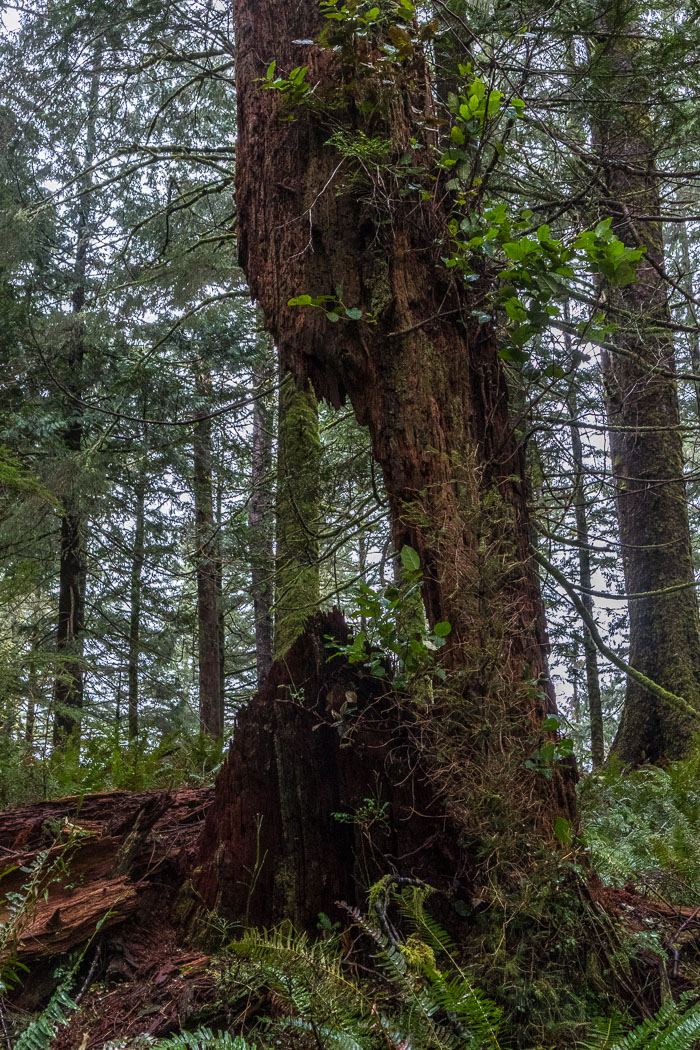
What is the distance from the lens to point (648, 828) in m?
4.25

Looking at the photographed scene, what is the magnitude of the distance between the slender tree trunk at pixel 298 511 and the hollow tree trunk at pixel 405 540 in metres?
0.79

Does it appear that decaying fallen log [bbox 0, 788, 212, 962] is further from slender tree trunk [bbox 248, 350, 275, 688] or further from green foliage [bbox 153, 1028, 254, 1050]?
slender tree trunk [bbox 248, 350, 275, 688]

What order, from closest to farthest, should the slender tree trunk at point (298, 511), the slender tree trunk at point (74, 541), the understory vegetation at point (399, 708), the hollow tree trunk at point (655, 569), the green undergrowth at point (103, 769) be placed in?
the understory vegetation at point (399, 708)
the slender tree trunk at point (298, 511)
the green undergrowth at point (103, 769)
the hollow tree trunk at point (655, 569)
the slender tree trunk at point (74, 541)

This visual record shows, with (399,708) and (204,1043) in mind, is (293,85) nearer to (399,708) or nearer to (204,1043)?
(399,708)

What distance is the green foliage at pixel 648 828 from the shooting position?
3.04 meters

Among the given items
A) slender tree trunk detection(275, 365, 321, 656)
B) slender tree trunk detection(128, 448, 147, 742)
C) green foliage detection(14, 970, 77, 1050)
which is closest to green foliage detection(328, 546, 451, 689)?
slender tree trunk detection(275, 365, 321, 656)

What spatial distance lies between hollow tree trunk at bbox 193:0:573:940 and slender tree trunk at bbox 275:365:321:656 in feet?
2.60

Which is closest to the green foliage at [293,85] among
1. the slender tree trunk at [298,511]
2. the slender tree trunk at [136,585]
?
the slender tree trunk at [298,511]

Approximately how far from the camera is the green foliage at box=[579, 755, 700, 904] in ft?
9.96

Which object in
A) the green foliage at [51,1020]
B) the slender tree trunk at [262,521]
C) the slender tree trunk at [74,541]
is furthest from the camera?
the slender tree trunk at [74,541]

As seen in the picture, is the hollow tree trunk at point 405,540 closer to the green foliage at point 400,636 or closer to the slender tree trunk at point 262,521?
the green foliage at point 400,636

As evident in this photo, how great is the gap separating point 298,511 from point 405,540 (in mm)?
936

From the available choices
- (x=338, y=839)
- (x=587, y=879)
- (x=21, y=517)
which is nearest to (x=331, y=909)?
(x=338, y=839)

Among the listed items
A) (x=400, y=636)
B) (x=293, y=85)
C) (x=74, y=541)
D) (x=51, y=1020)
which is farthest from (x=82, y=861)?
(x=74, y=541)
